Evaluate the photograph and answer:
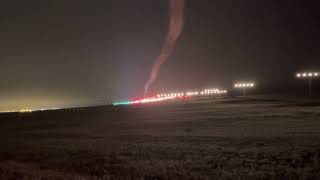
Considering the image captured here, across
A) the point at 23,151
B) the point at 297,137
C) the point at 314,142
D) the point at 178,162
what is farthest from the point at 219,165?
the point at 23,151

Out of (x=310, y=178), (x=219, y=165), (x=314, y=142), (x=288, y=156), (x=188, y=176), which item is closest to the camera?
(x=310, y=178)

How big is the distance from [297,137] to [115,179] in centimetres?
1558

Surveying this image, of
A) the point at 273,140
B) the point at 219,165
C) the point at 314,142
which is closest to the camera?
the point at 219,165

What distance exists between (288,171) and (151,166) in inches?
232

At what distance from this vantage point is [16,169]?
18.3 metres

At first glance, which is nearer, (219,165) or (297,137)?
(219,165)

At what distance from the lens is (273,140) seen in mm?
25891

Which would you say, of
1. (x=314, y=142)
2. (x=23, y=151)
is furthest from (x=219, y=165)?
(x=23, y=151)

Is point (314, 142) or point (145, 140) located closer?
point (314, 142)

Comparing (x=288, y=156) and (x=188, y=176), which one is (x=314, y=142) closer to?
(x=288, y=156)

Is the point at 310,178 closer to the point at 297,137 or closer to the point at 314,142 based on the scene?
the point at 314,142

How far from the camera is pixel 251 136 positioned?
28672 mm

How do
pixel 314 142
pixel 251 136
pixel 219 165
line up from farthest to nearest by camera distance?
pixel 251 136, pixel 314 142, pixel 219 165

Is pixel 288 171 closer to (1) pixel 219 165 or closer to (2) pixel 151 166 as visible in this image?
(1) pixel 219 165
